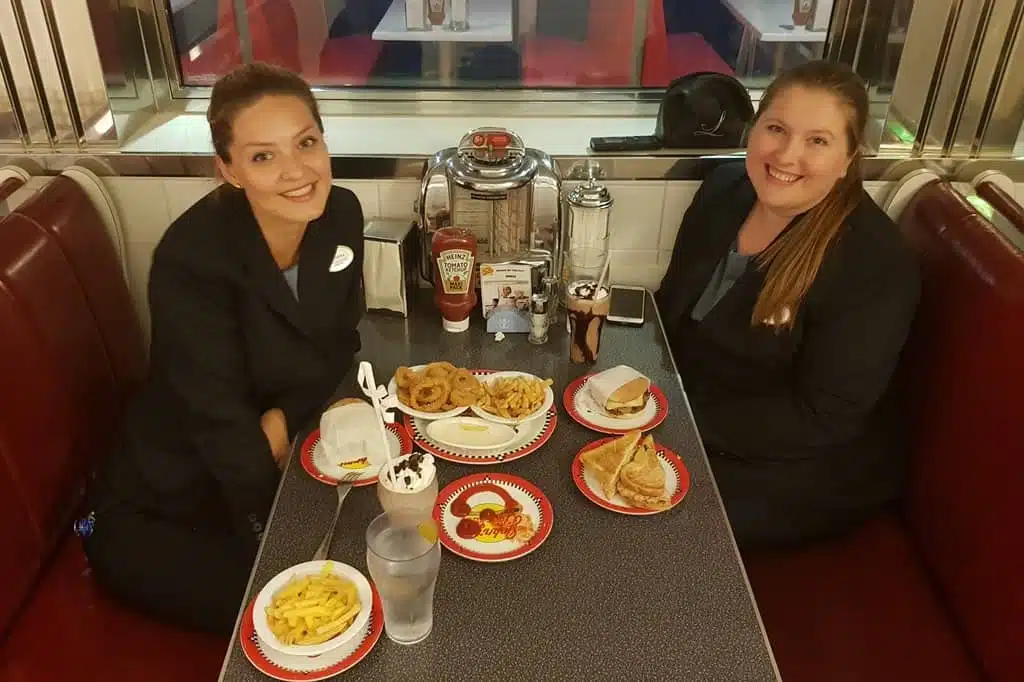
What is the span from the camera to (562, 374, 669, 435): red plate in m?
1.35

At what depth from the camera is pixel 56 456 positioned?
1470 mm

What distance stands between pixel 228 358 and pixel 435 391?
0.35m

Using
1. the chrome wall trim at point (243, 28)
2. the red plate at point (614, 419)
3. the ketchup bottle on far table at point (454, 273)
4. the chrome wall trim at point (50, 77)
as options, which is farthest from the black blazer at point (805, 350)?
the chrome wall trim at point (50, 77)

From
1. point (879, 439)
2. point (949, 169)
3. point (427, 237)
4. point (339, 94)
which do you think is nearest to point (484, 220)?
point (427, 237)

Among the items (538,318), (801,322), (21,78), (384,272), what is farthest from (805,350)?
(21,78)

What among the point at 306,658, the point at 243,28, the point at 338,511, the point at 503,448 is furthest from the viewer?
the point at 243,28

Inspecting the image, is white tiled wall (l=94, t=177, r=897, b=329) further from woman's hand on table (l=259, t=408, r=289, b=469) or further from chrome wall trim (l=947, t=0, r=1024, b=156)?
woman's hand on table (l=259, t=408, r=289, b=469)

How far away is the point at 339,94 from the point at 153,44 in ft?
1.46

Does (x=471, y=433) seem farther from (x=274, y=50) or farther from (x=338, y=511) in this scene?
(x=274, y=50)

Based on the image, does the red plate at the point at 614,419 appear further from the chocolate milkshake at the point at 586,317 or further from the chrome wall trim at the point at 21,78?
the chrome wall trim at the point at 21,78

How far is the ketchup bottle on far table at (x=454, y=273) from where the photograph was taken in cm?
159

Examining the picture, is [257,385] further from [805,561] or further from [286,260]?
[805,561]

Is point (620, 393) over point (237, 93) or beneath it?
beneath

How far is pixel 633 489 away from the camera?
1.20 meters
